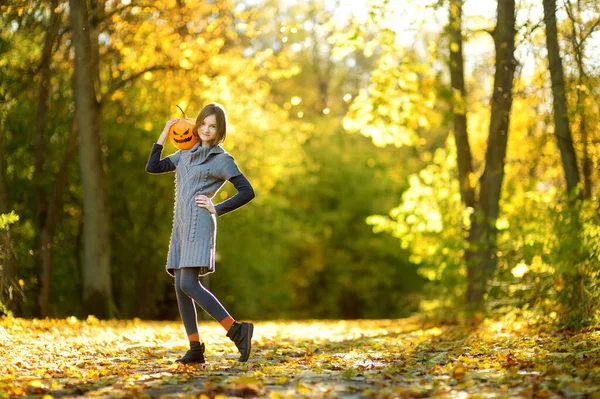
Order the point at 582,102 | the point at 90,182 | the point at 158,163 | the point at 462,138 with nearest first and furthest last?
the point at 158,163 < the point at 582,102 < the point at 90,182 < the point at 462,138

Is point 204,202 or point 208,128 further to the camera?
point 208,128

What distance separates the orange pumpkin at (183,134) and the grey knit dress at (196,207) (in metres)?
0.11

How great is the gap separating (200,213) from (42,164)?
357 inches

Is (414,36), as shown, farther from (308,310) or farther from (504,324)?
(308,310)

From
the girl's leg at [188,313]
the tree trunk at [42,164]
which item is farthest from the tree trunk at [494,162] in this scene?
the girl's leg at [188,313]

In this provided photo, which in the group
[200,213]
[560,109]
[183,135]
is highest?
[560,109]

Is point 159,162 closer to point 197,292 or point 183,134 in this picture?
point 183,134

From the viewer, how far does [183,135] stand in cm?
714

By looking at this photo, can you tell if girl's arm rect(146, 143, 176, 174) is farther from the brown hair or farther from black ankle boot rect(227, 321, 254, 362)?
black ankle boot rect(227, 321, 254, 362)

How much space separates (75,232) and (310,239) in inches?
575

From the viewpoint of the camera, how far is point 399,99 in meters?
16.1

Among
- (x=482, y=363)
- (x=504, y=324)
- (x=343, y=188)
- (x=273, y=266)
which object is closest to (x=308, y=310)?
(x=343, y=188)

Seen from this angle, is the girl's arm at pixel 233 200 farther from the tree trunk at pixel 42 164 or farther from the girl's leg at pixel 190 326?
the tree trunk at pixel 42 164

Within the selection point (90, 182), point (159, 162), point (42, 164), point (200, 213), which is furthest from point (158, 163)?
point (42, 164)
